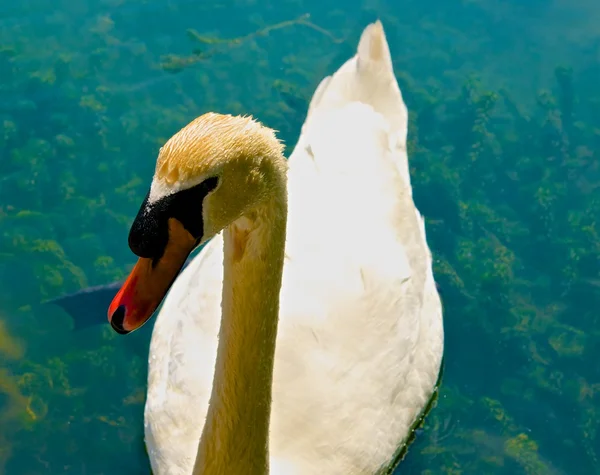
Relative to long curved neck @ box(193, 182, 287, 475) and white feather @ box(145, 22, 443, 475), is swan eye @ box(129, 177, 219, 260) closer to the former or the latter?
long curved neck @ box(193, 182, 287, 475)

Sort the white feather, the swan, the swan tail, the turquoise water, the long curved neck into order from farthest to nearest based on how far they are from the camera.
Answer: the swan tail < the turquoise water < the white feather < the long curved neck < the swan

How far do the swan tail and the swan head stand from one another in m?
2.37

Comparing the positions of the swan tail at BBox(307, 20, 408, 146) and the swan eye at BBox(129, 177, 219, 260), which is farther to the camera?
the swan tail at BBox(307, 20, 408, 146)

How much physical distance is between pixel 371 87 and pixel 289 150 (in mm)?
846

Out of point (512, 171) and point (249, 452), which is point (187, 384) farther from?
point (512, 171)

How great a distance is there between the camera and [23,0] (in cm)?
632

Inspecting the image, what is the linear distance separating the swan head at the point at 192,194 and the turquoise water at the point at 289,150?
1.96 meters

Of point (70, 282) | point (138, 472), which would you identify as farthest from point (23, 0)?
point (138, 472)

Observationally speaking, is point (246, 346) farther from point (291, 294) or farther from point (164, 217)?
point (291, 294)

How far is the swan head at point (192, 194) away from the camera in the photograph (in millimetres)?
2150

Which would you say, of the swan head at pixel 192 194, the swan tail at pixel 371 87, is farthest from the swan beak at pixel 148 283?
the swan tail at pixel 371 87

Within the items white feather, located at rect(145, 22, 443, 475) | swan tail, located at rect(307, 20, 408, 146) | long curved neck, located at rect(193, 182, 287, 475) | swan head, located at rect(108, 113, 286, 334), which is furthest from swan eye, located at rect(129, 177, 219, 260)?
swan tail, located at rect(307, 20, 408, 146)

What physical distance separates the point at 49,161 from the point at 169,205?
3.37 m

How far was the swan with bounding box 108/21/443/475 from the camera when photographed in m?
2.26
